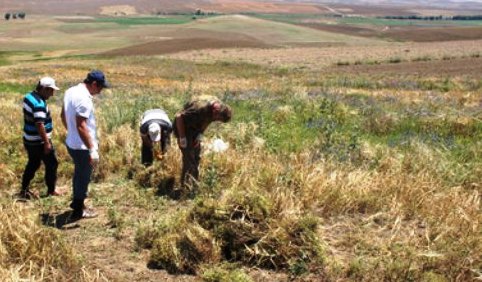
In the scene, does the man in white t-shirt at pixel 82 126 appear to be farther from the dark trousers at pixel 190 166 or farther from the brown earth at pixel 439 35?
the brown earth at pixel 439 35

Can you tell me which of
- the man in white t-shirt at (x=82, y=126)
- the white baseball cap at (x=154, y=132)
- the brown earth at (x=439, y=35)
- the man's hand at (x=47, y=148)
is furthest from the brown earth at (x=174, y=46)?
the man in white t-shirt at (x=82, y=126)

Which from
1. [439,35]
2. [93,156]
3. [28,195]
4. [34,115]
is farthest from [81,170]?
[439,35]

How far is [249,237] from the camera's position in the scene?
5246 mm

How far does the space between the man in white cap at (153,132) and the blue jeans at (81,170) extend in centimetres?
136

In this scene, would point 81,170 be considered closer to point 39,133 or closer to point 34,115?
point 39,133

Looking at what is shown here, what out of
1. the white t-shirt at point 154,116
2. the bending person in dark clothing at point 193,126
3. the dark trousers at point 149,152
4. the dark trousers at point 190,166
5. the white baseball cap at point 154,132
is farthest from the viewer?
the dark trousers at point 149,152

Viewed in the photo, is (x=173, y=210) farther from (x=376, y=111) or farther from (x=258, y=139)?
(x=376, y=111)

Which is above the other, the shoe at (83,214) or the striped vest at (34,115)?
the striped vest at (34,115)

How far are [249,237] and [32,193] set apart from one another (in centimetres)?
342

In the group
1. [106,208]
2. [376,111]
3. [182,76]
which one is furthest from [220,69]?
[106,208]

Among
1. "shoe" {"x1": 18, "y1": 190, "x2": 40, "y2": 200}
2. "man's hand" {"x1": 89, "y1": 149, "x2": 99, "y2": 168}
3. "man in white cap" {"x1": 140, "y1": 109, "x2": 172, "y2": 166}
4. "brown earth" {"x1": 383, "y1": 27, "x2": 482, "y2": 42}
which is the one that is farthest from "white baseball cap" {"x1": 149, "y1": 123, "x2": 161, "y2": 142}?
"brown earth" {"x1": 383, "y1": 27, "x2": 482, "y2": 42}

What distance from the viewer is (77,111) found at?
5.78 metres

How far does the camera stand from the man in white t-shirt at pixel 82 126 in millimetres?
5820

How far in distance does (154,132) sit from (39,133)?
1.51 m
